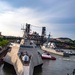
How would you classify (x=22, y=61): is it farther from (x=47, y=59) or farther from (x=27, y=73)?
(x=47, y=59)

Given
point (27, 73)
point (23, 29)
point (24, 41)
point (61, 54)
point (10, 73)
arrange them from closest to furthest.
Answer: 1. point (27, 73)
2. point (10, 73)
3. point (24, 41)
4. point (23, 29)
5. point (61, 54)

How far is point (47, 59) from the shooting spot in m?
82.2

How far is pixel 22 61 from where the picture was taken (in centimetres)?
4200

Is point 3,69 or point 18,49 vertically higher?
point 18,49

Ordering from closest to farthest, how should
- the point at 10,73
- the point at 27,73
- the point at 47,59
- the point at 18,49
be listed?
the point at 27,73 < the point at 10,73 < the point at 18,49 < the point at 47,59

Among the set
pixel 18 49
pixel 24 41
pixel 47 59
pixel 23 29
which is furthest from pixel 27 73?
pixel 47 59

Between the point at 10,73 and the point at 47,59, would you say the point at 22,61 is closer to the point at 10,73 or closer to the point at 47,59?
the point at 10,73

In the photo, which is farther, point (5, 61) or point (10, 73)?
point (5, 61)

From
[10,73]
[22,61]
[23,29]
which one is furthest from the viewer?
[23,29]

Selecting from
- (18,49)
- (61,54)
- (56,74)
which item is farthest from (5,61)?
(61,54)

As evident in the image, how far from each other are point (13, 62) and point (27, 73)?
13.6 meters

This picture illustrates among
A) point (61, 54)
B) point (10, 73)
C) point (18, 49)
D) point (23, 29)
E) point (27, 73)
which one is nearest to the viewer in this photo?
point (27, 73)

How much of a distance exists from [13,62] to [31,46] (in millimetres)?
6137

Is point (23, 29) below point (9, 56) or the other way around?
the other way around
